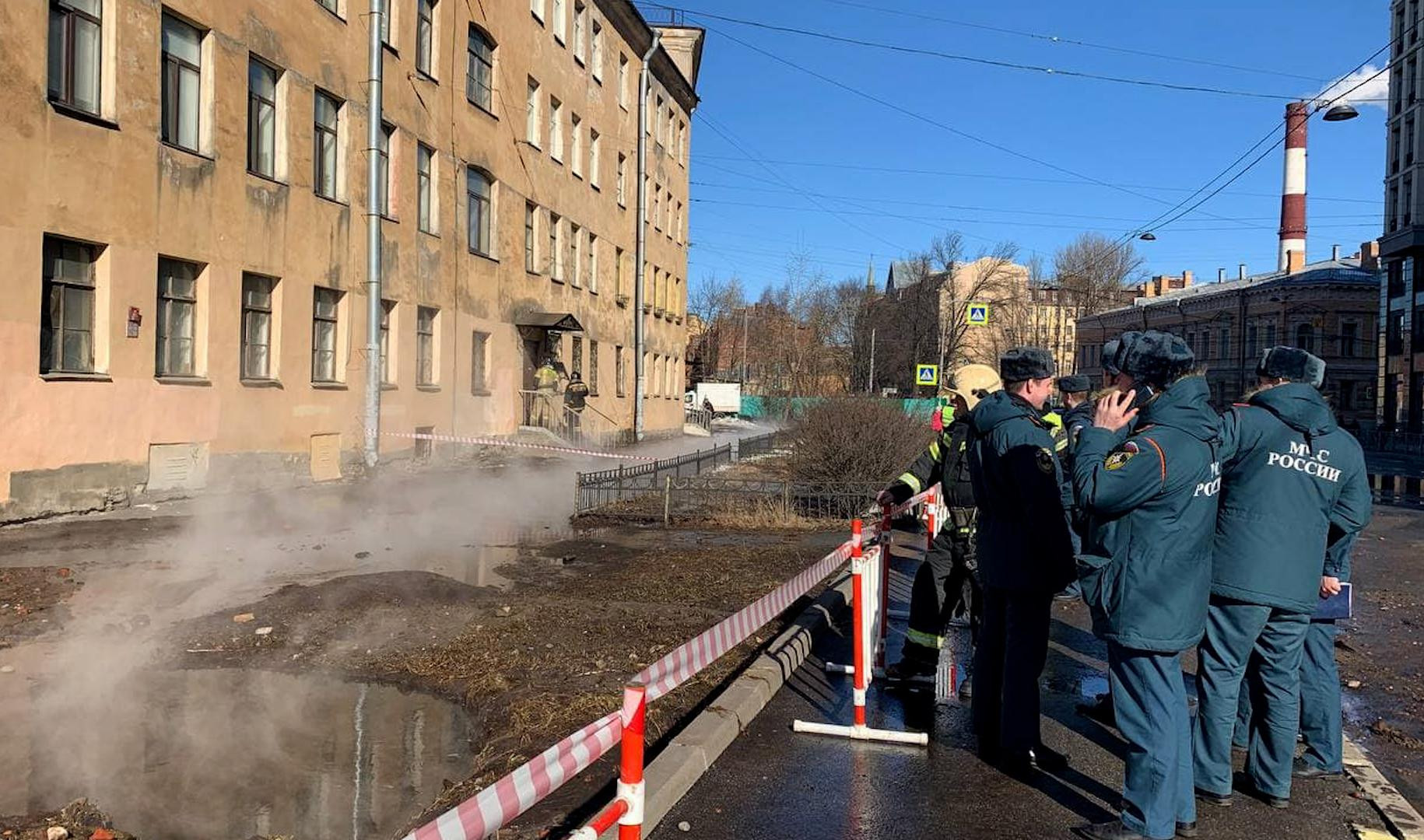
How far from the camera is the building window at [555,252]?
2570 cm

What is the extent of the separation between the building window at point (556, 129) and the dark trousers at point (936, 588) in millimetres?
21556

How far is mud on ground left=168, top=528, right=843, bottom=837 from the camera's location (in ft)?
17.4

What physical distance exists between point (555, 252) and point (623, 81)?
328 inches

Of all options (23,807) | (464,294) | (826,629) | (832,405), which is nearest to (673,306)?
(464,294)

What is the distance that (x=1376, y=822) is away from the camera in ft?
13.5

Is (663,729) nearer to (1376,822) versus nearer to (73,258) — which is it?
(1376,822)

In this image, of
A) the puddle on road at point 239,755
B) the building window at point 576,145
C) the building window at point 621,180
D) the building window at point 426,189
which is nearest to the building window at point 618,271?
the building window at point 621,180

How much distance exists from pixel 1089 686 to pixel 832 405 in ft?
29.2

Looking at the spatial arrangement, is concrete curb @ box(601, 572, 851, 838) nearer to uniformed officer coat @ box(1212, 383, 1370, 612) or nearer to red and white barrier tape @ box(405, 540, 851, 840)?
red and white barrier tape @ box(405, 540, 851, 840)

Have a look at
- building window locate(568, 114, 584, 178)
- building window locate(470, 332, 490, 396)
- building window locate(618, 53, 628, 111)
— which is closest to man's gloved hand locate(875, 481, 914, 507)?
building window locate(470, 332, 490, 396)

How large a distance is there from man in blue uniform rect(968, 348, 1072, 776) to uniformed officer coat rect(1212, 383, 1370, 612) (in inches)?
26.7

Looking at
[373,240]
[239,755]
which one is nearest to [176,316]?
[373,240]

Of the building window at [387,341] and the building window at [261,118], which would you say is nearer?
the building window at [261,118]

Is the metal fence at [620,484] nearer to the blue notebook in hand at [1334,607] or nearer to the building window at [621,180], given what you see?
the blue notebook in hand at [1334,607]
